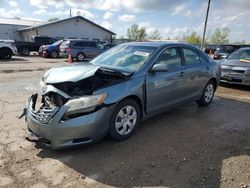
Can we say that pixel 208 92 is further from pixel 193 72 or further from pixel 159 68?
pixel 159 68

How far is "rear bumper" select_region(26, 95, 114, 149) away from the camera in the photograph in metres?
3.53

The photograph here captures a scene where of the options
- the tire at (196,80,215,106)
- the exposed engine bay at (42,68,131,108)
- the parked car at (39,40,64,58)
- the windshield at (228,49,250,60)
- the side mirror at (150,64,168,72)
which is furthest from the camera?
the parked car at (39,40,64,58)

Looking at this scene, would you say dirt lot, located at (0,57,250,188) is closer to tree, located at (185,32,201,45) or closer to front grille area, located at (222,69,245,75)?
front grille area, located at (222,69,245,75)

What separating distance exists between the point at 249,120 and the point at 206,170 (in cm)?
273

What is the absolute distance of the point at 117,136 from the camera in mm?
4094

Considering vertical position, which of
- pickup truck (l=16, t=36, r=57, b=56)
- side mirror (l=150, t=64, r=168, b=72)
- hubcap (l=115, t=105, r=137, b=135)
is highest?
pickup truck (l=16, t=36, r=57, b=56)

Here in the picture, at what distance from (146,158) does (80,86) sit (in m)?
1.50

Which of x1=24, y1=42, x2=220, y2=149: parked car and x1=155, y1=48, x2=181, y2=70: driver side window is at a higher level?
x1=155, y1=48, x2=181, y2=70: driver side window

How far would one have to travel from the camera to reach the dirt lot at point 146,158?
316 centimetres

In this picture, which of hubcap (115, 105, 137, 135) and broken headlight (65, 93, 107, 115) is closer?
broken headlight (65, 93, 107, 115)

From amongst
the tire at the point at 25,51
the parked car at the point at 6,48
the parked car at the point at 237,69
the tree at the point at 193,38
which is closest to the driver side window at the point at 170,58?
the parked car at the point at 237,69

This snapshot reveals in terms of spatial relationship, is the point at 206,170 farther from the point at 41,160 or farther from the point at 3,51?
the point at 3,51

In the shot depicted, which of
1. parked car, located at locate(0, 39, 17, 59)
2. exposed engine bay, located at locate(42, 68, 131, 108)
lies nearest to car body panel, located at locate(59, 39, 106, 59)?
parked car, located at locate(0, 39, 17, 59)

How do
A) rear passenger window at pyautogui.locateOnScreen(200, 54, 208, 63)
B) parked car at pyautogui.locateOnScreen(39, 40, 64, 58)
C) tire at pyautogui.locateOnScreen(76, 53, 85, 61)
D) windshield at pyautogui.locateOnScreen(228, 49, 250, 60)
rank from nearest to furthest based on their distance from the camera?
rear passenger window at pyautogui.locateOnScreen(200, 54, 208, 63), windshield at pyautogui.locateOnScreen(228, 49, 250, 60), tire at pyautogui.locateOnScreen(76, 53, 85, 61), parked car at pyautogui.locateOnScreen(39, 40, 64, 58)
